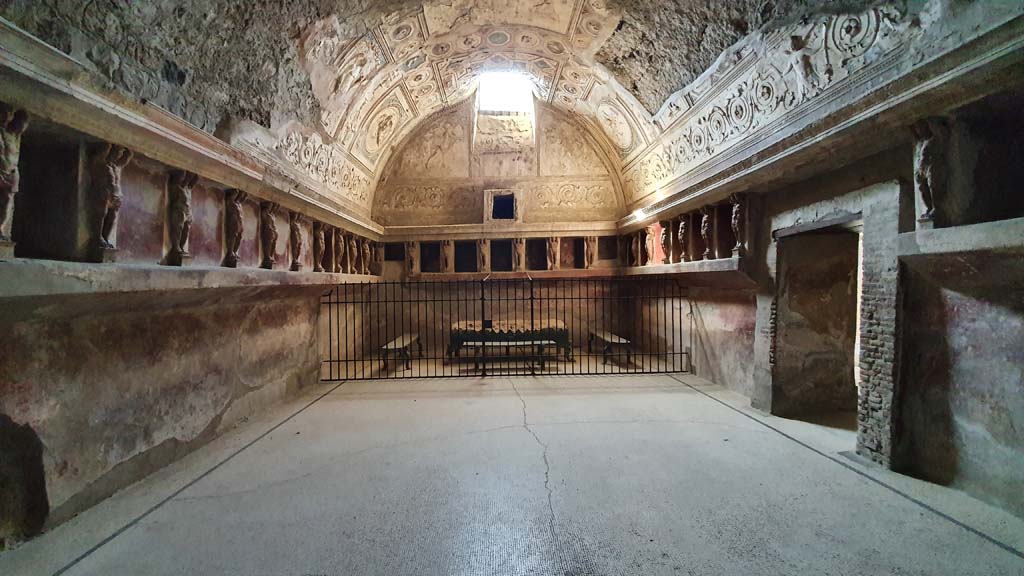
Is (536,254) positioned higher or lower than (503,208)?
lower

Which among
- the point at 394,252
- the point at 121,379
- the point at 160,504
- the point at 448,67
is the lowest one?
the point at 160,504

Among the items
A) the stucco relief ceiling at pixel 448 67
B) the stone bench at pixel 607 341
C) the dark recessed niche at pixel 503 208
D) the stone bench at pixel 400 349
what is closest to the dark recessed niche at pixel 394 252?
the stucco relief ceiling at pixel 448 67

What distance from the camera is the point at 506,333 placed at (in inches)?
334

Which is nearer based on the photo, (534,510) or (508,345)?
(534,510)

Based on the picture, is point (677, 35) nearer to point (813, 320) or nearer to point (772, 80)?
point (772, 80)

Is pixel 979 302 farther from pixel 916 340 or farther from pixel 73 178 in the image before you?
pixel 73 178

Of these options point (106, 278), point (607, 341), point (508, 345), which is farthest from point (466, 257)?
point (106, 278)

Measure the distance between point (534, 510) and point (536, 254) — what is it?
26.3 ft

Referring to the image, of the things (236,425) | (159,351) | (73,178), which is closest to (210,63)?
(73,178)

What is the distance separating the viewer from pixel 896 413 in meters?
3.49

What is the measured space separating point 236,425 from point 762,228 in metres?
7.39

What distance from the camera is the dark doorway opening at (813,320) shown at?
16.3ft

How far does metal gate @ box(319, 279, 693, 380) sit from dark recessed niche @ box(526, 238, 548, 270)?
19.7 inches

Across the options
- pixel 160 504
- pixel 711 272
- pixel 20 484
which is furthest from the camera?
pixel 711 272
